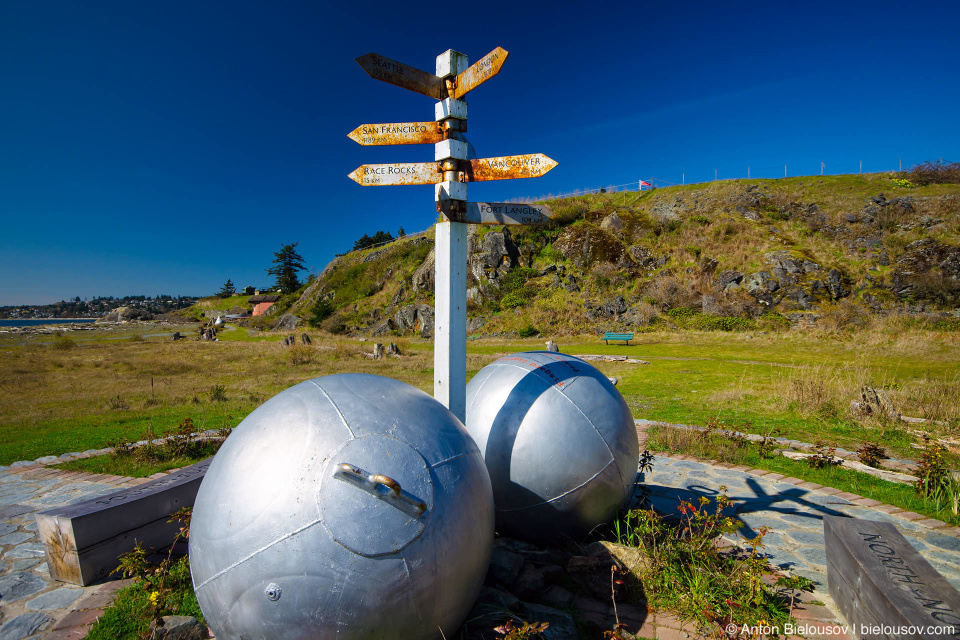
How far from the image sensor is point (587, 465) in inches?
162

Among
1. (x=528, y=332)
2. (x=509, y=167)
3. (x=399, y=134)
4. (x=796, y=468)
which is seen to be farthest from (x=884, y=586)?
(x=528, y=332)

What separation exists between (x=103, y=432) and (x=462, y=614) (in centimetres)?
1133

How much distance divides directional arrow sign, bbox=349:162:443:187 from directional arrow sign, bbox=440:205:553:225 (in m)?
0.34

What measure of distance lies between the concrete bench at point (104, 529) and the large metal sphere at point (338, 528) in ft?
8.21

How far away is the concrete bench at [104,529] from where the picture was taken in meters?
4.12

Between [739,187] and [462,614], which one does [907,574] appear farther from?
[739,187]

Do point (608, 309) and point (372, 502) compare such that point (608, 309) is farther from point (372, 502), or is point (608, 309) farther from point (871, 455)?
point (372, 502)

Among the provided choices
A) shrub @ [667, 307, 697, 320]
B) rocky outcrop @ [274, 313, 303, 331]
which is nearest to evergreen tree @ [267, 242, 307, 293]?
rocky outcrop @ [274, 313, 303, 331]

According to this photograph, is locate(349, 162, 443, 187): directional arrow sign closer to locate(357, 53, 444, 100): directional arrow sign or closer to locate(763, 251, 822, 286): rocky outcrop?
locate(357, 53, 444, 100): directional arrow sign

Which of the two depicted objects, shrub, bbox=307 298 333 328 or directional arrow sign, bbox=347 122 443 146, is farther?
shrub, bbox=307 298 333 328

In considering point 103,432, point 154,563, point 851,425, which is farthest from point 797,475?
point 103,432

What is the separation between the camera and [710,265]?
113 ft

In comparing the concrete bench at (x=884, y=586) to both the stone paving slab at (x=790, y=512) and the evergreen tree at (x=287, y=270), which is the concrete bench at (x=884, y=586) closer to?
the stone paving slab at (x=790, y=512)

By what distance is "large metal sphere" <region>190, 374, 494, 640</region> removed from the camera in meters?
2.32
